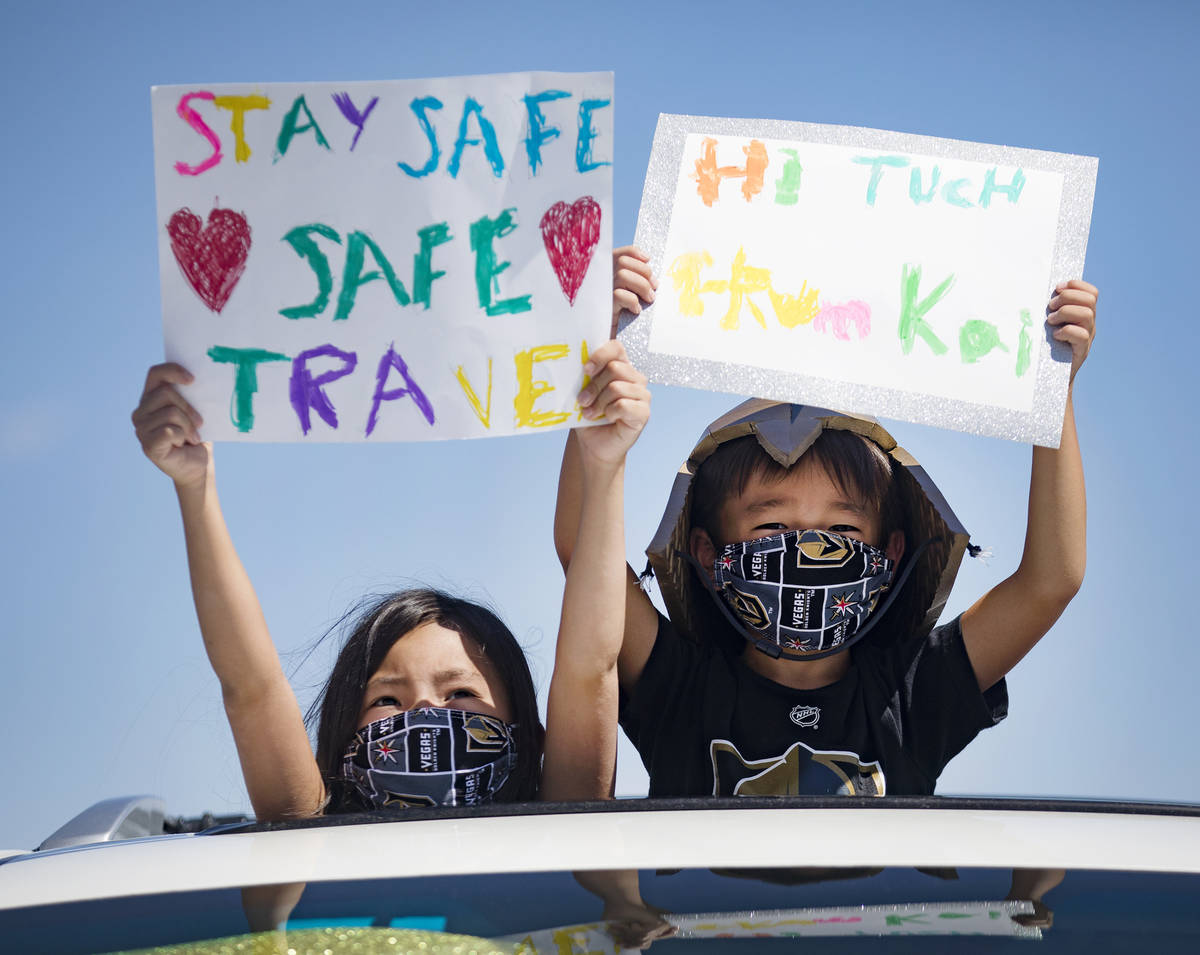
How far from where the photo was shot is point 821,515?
9.45ft

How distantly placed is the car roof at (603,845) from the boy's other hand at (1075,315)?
135 cm

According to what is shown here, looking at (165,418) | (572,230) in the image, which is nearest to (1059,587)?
(572,230)

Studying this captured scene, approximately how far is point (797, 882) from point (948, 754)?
1.96 metres

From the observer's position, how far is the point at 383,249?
2205 mm

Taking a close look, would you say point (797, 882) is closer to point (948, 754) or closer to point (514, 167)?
point (514, 167)

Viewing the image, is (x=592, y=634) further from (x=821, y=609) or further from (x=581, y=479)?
(x=821, y=609)

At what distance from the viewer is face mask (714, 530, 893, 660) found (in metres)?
2.73

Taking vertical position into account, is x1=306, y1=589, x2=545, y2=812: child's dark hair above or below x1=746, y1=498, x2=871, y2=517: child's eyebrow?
below

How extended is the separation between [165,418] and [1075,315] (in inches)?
80.5

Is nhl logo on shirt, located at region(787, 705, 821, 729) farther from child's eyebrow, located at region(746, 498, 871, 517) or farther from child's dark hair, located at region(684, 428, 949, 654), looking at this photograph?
child's eyebrow, located at region(746, 498, 871, 517)

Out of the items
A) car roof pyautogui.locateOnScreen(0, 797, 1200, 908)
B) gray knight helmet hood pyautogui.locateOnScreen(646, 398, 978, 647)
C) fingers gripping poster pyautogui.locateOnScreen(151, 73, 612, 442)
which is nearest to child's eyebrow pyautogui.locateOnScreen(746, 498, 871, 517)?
gray knight helmet hood pyautogui.locateOnScreen(646, 398, 978, 647)

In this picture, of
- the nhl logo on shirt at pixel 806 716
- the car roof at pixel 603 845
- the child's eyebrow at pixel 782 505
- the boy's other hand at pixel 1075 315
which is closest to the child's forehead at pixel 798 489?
the child's eyebrow at pixel 782 505

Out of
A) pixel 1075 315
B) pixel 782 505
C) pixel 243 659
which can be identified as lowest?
pixel 243 659

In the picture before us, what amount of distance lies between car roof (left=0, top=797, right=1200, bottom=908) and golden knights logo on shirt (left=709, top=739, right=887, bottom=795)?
1205 millimetres
